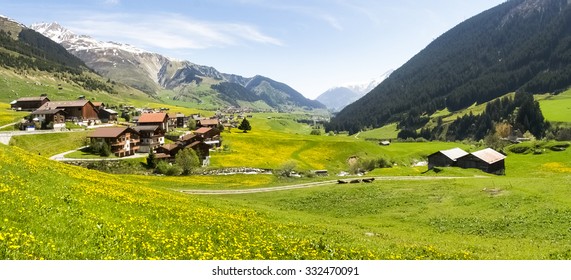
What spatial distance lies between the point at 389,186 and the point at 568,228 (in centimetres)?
3080

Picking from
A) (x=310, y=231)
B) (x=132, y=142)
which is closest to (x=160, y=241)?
(x=310, y=231)

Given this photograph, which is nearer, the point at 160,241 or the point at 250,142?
the point at 160,241

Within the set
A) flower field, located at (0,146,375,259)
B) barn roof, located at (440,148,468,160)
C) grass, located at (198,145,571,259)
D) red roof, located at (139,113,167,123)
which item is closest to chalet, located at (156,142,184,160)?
red roof, located at (139,113,167,123)

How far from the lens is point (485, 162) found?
116 meters

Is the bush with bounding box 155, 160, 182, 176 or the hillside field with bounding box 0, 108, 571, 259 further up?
the hillside field with bounding box 0, 108, 571, 259

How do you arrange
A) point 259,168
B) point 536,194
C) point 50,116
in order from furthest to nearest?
point 50,116
point 259,168
point 536,194

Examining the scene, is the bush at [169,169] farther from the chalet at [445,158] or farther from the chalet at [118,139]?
the chalet at [445,158]

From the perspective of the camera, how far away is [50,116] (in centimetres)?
14850

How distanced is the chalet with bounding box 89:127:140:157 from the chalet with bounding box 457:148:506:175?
109137 mm

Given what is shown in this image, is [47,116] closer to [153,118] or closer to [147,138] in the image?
[153,118]

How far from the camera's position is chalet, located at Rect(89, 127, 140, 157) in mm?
122744

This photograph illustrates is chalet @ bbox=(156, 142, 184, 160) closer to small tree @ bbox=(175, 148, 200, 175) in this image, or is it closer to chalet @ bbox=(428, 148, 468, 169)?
small tree @ bbox=(175, 148, 200, 175)
